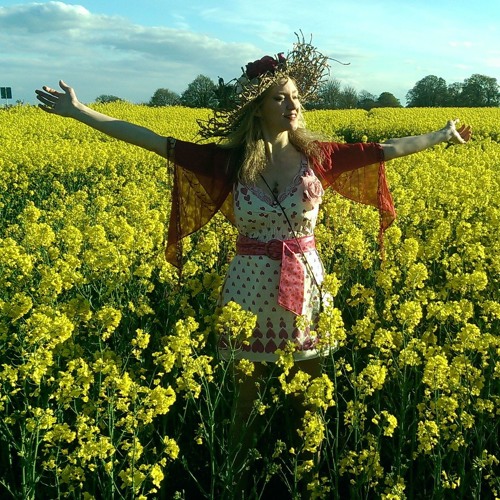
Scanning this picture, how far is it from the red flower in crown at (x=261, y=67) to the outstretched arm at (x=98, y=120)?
18.6 inches

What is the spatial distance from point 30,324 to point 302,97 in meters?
1.54

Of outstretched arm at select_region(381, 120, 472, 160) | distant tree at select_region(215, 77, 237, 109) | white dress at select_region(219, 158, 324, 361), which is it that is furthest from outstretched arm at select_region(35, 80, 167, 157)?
outstretched arm at select_region(381, 120, 472, 160)

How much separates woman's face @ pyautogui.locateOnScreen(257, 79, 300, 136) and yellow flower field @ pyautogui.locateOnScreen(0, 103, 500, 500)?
0.68 meters

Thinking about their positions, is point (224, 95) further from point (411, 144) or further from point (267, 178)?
point (411, 144)

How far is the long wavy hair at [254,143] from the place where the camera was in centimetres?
287

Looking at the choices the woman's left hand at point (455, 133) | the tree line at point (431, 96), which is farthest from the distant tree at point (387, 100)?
the woman's left hand at point (455, 133)

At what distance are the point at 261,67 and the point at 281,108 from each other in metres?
0.20

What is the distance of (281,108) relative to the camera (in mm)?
2881

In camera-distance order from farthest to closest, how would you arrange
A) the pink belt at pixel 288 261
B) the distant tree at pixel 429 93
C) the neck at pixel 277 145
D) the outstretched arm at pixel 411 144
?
the distant tree at pixel 429 93
the outstretched arm at pixel 411 144
the neck at pixel 277 145
the pink belt at pixel 288 261

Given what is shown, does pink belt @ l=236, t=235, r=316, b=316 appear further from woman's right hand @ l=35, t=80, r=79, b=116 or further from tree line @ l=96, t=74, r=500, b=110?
tree line @ l=96, t=74, r=500, b=110

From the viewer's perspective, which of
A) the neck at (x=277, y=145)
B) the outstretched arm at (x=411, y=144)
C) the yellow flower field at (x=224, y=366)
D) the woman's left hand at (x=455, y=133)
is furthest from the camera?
the woman's left hand at (x=455, y=133)

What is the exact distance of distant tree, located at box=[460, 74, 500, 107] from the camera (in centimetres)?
6663

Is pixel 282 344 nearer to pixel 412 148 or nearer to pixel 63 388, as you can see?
pixel 63 388

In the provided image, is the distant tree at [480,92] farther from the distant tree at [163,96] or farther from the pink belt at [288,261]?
the pink belt at [288,261]
